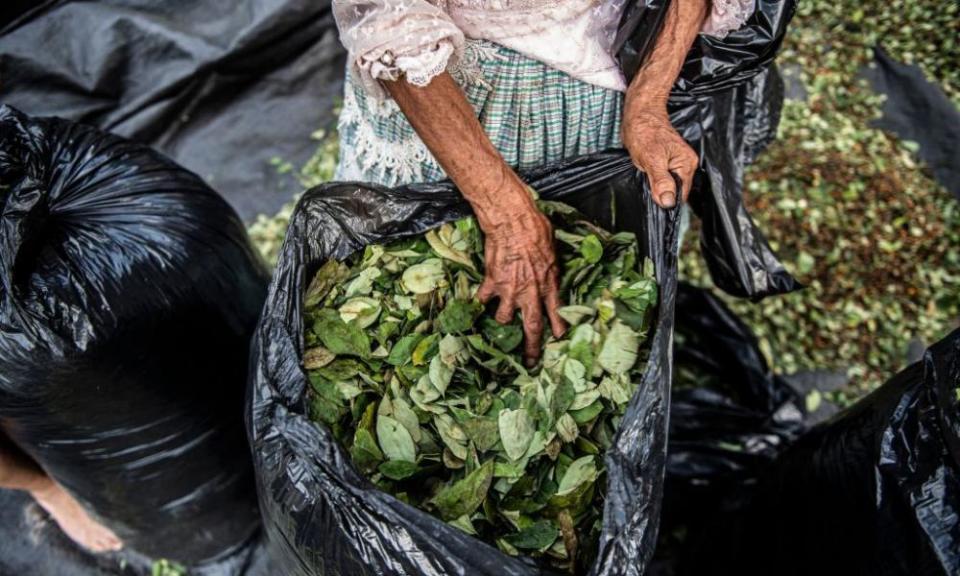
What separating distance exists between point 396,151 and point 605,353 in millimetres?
513

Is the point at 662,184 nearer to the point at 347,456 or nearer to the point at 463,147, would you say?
the point at 463,147

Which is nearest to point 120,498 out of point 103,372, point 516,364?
point 103,372

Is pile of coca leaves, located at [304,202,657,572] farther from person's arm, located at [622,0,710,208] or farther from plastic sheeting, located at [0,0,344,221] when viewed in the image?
plastic sheeting, located at [0,0,344,221]

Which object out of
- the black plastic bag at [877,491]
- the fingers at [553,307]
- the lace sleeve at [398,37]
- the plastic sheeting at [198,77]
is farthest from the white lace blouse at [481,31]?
the plastic sheeting at [198,77]

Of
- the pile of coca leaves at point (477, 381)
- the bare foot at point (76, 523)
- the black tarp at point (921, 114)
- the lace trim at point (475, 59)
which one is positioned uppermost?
the lace trim at point (475, 59)

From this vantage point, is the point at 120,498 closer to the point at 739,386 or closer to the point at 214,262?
the point at 214,262

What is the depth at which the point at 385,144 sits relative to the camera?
1.30 metres

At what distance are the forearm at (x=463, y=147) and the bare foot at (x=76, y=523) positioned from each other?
127 centimetres

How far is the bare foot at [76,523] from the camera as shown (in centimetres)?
173

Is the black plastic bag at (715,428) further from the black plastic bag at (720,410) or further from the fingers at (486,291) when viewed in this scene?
the fingers at (486,291)

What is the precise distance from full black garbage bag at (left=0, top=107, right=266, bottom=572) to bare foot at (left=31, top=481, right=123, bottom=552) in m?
0.19

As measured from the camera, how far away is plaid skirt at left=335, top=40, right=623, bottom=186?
3.87ft

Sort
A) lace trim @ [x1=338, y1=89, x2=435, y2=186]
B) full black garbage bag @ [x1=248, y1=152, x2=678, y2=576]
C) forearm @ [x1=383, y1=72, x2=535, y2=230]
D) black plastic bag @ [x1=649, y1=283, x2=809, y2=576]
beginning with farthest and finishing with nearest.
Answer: black plastic bag @ [x1=649, y1=283, x2=809, y2=576]
lace trim @ [x1=338, y1=89, x2=435, y2=186]
forearm @ [x1=383, y1=72, x2=535, y2=230]
full black garbage bag @ [x1=248, y1=152, x2=678, y2=576]

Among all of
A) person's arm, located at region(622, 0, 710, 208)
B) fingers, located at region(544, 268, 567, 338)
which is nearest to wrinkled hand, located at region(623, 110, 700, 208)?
person's arm, located at region(622, 0, 710, 208)
